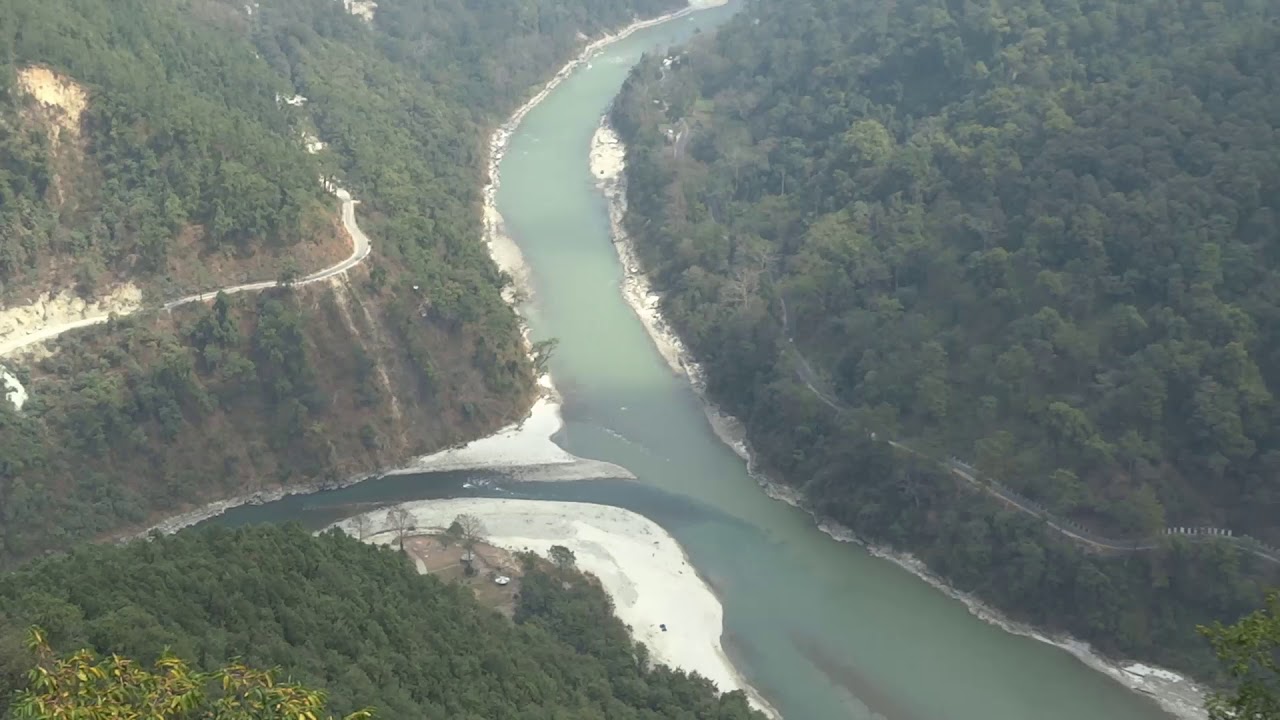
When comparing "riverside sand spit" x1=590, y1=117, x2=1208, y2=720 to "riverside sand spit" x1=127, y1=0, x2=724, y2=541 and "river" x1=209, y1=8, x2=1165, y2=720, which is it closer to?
"river" x1=209, y1=8, x2=1165, y2=720

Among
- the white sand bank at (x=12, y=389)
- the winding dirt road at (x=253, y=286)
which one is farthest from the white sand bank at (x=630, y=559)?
the white sand bank at (x=12, y=389)

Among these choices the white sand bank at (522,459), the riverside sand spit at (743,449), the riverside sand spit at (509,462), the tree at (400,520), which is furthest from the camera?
the white sand bank at (522,459)

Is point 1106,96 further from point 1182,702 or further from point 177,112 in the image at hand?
point 177,112

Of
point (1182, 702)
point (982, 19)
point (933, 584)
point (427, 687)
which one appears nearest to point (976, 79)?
point (982, 19)

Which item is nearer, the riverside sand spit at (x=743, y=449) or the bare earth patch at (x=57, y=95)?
the riverside sand spit at (x=743, y=449)

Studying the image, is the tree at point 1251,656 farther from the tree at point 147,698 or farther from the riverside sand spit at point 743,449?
the riverside sand spit at point 743,449

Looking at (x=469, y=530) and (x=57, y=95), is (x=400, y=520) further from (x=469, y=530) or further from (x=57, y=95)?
(x=57, y=95)

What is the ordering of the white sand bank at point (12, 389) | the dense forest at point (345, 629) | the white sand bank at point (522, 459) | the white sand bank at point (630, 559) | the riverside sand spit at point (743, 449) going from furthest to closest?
the white sand bank at point (522, 459), the white sand bank at point (12, 389), the white sand bank at point (630, 559), the riverside sand spit at point (743, 449), the dense forest at point (345, 629)

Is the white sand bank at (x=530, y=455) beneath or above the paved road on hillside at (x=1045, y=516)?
above
